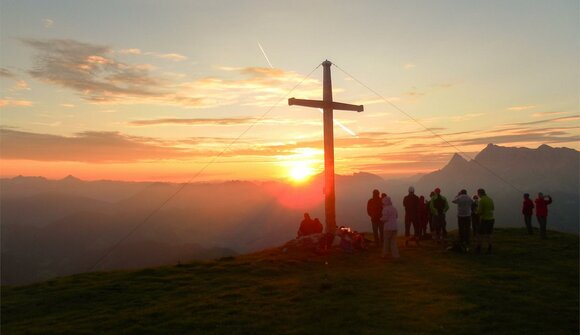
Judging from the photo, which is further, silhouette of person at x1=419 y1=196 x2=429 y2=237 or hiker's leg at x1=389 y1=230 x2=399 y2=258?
silhouette of person at x1=419 y1=196 x2=429 y2=237

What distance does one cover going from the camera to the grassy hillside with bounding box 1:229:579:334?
1133 centimetres

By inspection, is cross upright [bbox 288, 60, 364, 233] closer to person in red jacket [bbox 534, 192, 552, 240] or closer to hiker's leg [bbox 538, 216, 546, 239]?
person in red jacket [bbox 534, 192, 552, 240]

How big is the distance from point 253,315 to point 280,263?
25.3 feet

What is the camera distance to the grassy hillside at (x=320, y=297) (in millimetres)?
11328

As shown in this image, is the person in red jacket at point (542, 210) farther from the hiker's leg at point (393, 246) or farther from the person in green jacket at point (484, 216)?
the hiker's leg at point (393, 246)

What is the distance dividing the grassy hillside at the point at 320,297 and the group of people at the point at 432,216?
127 cm

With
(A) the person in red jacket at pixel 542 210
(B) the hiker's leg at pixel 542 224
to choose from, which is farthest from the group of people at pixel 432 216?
(B) the hiker's leg at pixel 542 224

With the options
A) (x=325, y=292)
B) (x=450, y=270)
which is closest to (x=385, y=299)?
(x=325, y=292)

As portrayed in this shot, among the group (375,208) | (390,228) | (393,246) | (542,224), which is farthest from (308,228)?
(542,224)

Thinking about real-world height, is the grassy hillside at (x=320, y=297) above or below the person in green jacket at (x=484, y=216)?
below

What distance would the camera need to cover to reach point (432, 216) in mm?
25219

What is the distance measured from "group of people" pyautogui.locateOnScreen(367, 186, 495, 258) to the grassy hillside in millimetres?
1267

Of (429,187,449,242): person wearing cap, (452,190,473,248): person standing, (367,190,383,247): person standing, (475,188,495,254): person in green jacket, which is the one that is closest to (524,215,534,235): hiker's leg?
(429,187,449,242): person wearing cap

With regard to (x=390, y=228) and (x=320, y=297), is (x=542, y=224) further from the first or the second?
(x=320, y=297)
